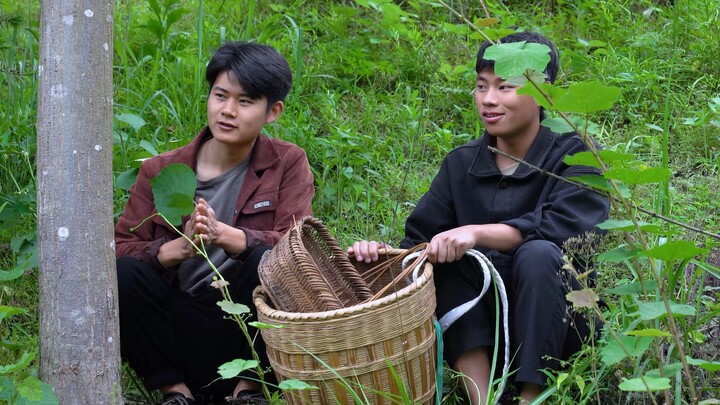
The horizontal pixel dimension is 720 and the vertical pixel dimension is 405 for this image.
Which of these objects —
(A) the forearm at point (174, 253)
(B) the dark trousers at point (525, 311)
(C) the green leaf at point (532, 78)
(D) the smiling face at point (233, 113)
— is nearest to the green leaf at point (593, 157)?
(C) the green leaf at point (532, 78)

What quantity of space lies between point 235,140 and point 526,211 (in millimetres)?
1088

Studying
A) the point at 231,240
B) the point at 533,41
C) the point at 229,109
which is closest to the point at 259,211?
the point at 231,240

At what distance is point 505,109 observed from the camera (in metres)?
3.42

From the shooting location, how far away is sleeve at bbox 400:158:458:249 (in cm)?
358

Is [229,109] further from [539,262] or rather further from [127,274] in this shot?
[539,262]

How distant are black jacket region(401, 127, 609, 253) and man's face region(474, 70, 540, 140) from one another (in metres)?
0.06

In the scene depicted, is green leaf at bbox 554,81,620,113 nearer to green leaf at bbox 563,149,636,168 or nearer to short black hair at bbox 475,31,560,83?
green leaf at bbox 563,149,636,168

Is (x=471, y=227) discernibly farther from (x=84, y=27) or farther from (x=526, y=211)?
(x=84, y=27)

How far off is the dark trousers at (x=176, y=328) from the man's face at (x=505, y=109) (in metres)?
0.92

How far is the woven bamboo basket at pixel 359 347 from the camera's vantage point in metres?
2.79

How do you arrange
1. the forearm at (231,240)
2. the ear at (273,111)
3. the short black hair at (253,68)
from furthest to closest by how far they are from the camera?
the ear at (273,111) → the short black hair at (253,68) → the forearm at (231,240)

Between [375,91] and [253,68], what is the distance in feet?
6.90

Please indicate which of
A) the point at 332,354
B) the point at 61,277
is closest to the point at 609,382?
the point at 332,354

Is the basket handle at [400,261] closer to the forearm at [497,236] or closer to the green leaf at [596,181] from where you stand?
the forearm at [497,236]
